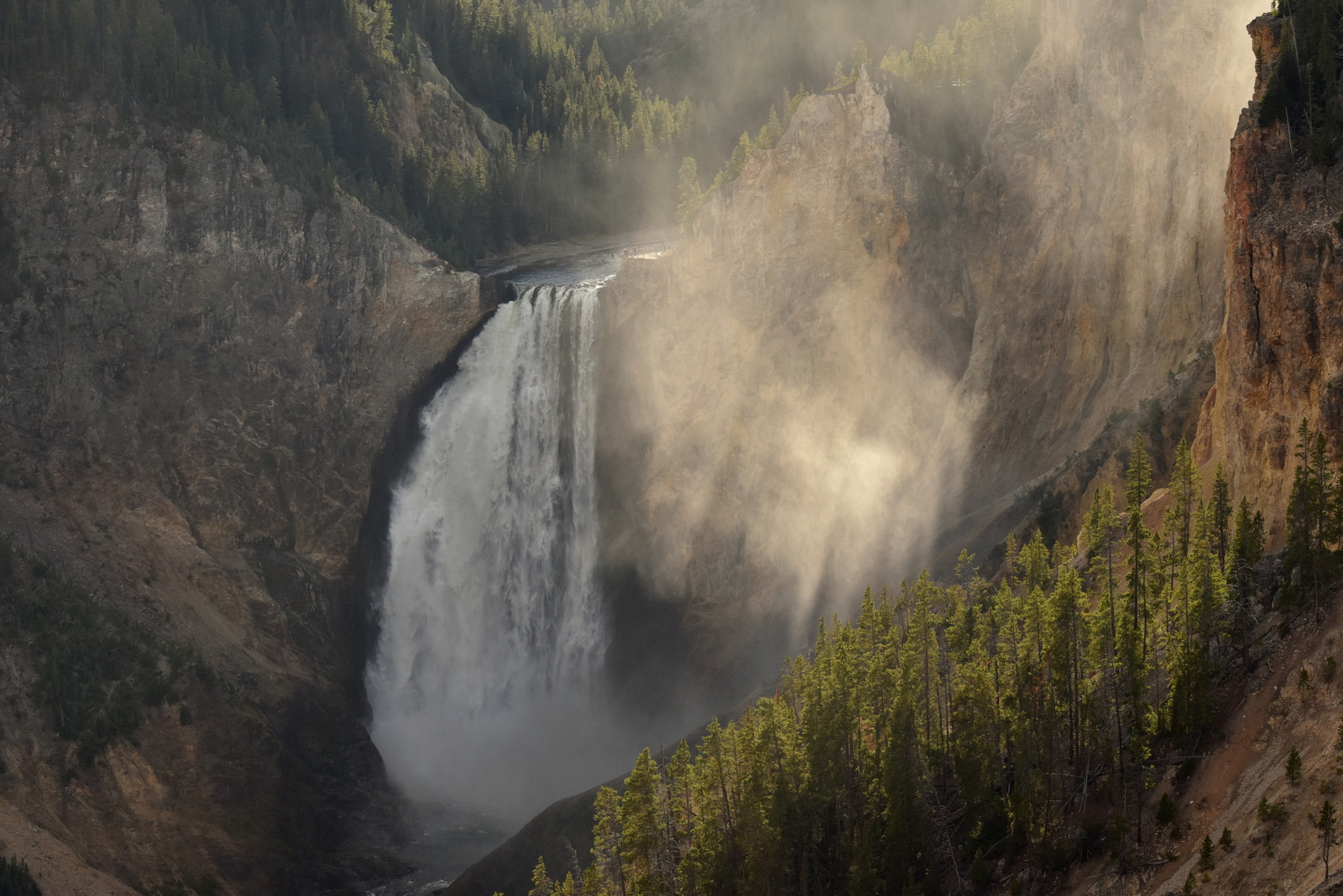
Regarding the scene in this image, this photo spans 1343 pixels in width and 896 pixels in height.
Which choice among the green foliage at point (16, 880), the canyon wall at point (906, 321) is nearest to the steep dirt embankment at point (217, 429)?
the green foliage at point (16, 880)

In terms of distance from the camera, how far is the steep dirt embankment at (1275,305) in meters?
36.8

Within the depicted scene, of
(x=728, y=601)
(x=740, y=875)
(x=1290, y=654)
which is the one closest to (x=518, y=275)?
(x=728, y=601)

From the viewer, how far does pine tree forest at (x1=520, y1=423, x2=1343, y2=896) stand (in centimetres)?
3762

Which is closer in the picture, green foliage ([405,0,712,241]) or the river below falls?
the river below falls

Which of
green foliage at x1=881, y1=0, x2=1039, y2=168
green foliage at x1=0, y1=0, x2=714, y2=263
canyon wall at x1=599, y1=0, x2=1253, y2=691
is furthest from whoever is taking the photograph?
green foliage at x1=0, y1=0, x2=714, y2=263

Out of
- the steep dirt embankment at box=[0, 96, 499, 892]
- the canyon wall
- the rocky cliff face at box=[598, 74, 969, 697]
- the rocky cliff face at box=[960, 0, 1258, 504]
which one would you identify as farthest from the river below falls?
the rocky cliff face at box=[960, 0, 1258, 504]

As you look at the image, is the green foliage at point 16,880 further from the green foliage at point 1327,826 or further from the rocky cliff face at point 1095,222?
the green foliage at point 1327,826

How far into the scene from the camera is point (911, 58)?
7938 cm

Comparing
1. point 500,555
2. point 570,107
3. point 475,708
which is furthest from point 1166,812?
point 570,107

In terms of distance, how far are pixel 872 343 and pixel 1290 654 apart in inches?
1541

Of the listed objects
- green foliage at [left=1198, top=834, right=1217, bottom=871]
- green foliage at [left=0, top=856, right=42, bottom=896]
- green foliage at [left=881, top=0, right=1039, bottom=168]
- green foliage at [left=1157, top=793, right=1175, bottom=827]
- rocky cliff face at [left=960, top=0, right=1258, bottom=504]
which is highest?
green foliage at [left=881, top=0, right=1039, bottom=168]

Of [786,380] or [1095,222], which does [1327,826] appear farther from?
[786,380]

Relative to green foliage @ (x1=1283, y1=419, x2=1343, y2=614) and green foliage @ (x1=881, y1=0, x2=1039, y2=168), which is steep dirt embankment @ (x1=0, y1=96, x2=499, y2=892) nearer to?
green foliage @ (x1=881, y1=0, x2=1039, y2=168)

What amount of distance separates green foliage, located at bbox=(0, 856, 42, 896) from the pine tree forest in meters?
23.9
